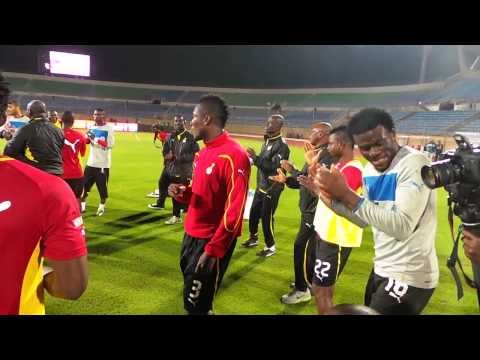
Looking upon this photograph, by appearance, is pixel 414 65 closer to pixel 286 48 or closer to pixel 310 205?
pixel 286 48

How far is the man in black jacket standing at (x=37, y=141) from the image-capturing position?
4.84m

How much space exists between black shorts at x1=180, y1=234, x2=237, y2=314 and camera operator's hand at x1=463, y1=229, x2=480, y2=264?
162 centimetres

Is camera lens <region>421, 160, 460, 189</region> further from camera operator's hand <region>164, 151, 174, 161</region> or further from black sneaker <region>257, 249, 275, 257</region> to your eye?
camera operator's hand <region>164, 151, 174, 161</region>

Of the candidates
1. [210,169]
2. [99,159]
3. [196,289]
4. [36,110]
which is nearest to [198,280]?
[196,289]

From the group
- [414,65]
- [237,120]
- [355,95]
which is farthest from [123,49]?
[414,65]

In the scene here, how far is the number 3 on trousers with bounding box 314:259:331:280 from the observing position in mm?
3287

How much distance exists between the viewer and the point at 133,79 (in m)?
53.0

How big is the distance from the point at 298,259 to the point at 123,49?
173 feet

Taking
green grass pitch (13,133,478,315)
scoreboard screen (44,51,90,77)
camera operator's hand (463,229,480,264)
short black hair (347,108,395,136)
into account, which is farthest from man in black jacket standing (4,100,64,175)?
scoreboard screen (44,51,90,77)

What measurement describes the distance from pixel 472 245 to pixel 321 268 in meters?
1.58

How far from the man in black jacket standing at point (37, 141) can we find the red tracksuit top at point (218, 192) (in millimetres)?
2805

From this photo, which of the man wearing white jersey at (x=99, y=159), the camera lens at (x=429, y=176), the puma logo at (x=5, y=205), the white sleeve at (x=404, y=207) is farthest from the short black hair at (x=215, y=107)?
the man wearing white jersey at (x=99, y=159)

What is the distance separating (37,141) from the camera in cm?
493
